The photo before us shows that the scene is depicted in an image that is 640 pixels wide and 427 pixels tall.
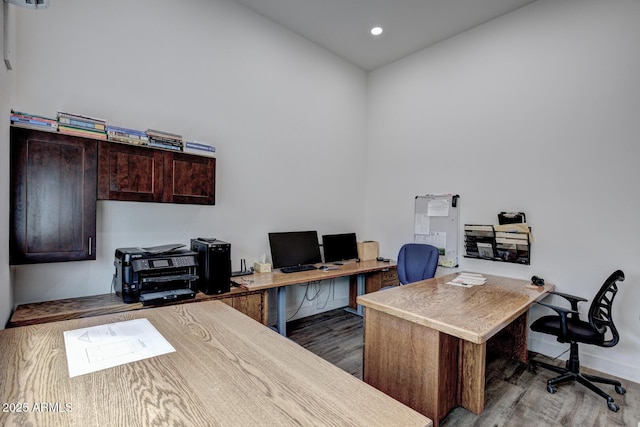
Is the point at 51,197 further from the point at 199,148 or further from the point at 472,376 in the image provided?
the point at 472,376

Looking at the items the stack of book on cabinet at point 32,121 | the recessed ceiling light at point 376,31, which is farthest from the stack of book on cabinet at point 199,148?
the recessed ceiling light at point 376,31

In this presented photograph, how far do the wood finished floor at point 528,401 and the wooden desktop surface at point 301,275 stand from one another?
2.44ft

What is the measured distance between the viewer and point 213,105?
3.28m

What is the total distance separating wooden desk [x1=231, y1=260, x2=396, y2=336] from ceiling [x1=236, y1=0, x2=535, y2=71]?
119 inches

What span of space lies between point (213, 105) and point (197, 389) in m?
3.01

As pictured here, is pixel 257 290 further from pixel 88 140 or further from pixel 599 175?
pixel 599 175

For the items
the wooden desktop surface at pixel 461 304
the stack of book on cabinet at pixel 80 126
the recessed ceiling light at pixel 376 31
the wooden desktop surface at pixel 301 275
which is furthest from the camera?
the recessed ceiling light at pixel 376 31

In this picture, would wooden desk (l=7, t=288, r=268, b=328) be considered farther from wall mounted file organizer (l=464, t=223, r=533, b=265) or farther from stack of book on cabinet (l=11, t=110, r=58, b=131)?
wall mounted file organizer (l=464, t=223, r=533, b=265)

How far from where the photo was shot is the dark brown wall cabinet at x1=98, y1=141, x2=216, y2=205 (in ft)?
7.69

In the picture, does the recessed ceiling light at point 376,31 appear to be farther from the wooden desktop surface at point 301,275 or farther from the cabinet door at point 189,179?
the wooden desktop surface at point 301,275

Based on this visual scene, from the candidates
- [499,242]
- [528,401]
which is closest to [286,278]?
[528,401]

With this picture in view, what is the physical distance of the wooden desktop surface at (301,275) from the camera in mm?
2990

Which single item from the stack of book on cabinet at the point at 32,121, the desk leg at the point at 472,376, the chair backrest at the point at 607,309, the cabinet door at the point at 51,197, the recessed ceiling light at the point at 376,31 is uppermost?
the recessed ceiling light at the point at 376,31

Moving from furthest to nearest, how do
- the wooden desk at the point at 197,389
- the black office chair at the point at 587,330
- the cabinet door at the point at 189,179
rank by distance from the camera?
the cabinet door at the point at 189,179 < the black office chair at the point at 587,330 < the wooden desk at the point at 197,389
